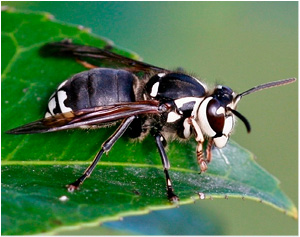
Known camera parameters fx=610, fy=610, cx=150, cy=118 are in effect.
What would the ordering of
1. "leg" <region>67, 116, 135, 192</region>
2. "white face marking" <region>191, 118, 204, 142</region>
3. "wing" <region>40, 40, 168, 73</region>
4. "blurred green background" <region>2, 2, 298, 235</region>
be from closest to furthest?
1. "leg" <region>67, 116, 135, 192</region>
2. "white face marking" <region>191, 118, 204, 142</region>
3. "wing" <region>40, 40, 168, 73</region>
4. "blurred green background" <region>2, 2, 298, 235</region>

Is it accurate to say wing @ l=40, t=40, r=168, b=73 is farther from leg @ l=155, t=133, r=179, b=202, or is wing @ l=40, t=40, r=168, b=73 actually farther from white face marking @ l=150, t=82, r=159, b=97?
leg @ l=155, t=133, r=179, b=202

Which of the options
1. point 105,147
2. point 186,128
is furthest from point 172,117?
point 105,147

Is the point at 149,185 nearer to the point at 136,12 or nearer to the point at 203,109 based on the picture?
the point at 203,109

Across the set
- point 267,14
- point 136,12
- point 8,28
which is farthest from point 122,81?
point 267,14

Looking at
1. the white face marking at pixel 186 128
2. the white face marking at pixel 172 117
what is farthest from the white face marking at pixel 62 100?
the white face marking at pixel 186 128

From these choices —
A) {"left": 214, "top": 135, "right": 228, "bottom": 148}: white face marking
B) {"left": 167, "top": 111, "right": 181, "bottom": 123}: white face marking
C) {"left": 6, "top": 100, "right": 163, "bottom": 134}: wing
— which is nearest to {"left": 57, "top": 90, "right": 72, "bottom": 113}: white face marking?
{"left": 6, "top": 100, "right": 163, "bottom": 134}: wing

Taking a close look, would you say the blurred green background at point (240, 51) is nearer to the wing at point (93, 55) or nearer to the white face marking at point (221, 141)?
the wing at point (93, 55)
